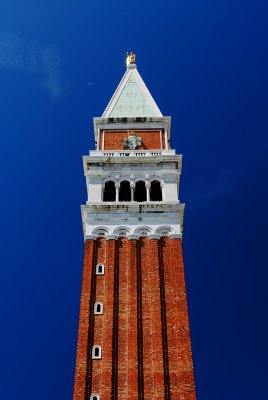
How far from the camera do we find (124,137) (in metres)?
54.1

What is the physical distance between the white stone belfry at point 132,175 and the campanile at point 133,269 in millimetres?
75

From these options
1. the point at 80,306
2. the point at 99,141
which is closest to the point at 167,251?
the point at 80,306

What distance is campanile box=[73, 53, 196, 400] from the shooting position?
117ft

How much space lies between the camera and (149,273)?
42.0m

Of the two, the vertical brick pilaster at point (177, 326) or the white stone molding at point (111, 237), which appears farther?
the white stone molding at point (111, 237)

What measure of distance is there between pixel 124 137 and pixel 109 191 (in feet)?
22.8

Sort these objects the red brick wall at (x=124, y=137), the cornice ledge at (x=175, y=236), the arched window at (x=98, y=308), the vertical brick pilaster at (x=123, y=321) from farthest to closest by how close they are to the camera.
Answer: the red brick wall at (x=124, y=137), the cornice ledge at (x=175, y=236), the arched window at (x=98, y=308), the vertical brick pilaster at (x=123, y=321)

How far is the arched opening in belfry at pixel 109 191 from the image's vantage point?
159ft

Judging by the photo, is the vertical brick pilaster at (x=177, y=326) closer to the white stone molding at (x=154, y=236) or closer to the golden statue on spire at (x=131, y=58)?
the white stone molding at (x=154, y=236)

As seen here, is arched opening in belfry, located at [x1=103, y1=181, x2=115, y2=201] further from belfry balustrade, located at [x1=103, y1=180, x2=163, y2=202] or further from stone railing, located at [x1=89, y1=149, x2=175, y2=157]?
stone railing, located at [x1=89, y1=149, x2=175, y2=157]

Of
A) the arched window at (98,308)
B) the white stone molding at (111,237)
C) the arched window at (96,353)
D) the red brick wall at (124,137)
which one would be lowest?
the arched window at (96,353)

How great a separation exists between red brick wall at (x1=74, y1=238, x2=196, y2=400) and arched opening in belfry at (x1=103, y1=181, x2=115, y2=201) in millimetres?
5098

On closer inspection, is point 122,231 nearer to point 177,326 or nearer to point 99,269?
point 99,269

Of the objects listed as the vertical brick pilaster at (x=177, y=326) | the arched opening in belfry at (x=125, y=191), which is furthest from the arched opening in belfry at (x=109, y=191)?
the vertical brick pilaster at (x=177, y=326)
